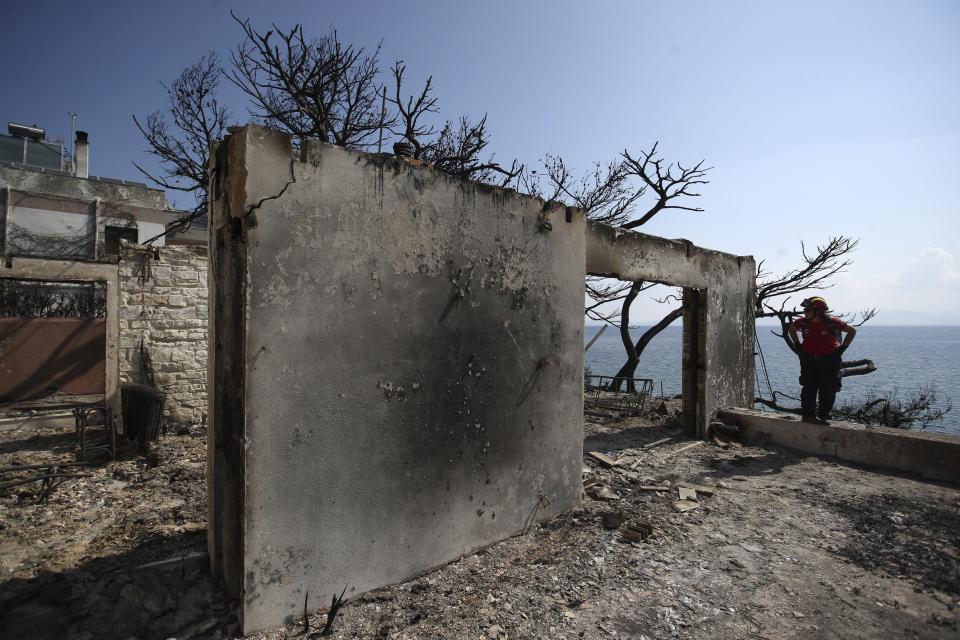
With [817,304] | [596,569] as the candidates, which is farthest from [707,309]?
[596,569]

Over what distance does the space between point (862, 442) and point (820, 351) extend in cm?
124

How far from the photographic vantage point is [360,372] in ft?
9.67

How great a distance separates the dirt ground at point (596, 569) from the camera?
107 inches

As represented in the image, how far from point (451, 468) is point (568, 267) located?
7.07 feet

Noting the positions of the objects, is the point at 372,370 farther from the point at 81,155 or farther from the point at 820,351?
the point at 81,155

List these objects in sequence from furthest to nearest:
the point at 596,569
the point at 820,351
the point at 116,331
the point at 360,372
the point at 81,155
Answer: the point at 81,155, the point at 116,331, the point at 820,351, the point at 596,569, the point at 360,372

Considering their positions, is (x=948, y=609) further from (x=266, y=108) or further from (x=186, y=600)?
(x=266, y=108)

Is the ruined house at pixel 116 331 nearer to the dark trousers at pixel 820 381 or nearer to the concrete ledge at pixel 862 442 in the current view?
the concrete ledge at pixel 862 442

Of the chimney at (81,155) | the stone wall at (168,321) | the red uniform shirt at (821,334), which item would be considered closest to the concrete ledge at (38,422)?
the stone wall at (168,321)

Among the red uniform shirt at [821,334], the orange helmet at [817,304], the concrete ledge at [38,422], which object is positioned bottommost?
the concrete ledge at [38,422]

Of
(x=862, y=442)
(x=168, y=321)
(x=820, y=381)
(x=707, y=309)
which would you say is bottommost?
(x=862, y=442)

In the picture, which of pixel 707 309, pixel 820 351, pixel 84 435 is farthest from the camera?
→ pixel 707 309

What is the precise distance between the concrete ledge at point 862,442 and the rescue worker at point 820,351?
24 centimetres

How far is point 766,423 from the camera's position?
6953 millimetres
